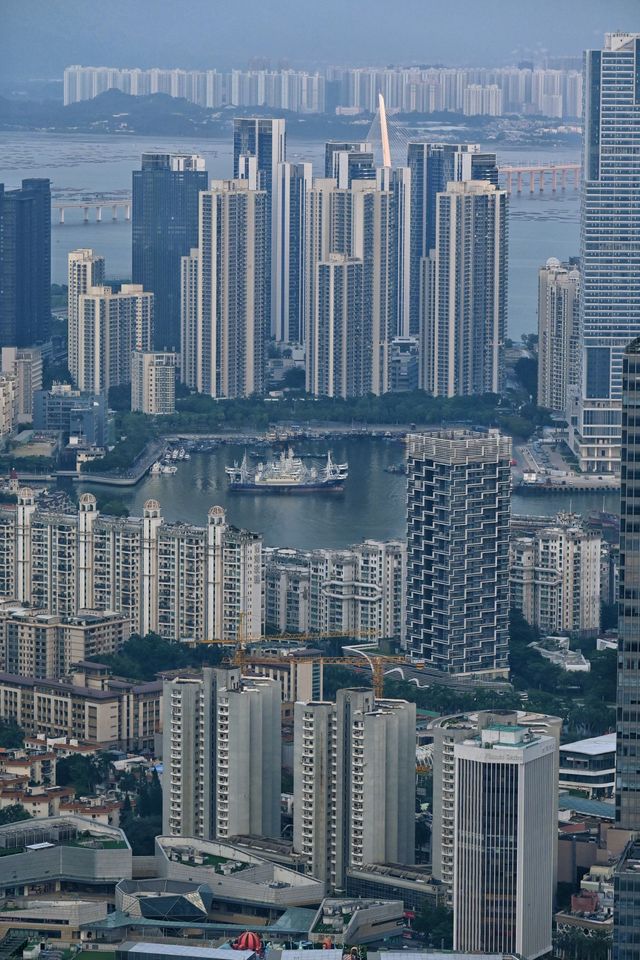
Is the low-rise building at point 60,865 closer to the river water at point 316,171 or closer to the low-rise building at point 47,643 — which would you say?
the low-rise building at point 47,643

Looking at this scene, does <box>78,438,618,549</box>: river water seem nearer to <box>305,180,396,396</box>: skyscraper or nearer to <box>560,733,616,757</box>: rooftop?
<box>305,180,396,396</box>: skyscraper

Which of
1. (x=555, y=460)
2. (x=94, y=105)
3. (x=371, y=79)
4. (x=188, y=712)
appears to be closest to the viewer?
(x=188, y=712)

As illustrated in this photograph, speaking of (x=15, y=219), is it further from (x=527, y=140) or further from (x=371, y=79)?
(x=527, y=140)

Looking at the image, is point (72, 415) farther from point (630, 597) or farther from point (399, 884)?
point (630, 597)

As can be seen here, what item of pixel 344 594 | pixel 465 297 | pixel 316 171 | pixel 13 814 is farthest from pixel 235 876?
pixel 316 171

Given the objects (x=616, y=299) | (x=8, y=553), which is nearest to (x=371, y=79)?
(x=616, y=299)

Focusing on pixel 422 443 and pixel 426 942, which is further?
pixel 422 443

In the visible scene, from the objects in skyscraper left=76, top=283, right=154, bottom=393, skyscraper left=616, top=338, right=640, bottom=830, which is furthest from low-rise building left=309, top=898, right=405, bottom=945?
skyscraper left=76, top=283, right=154, bottom=393
